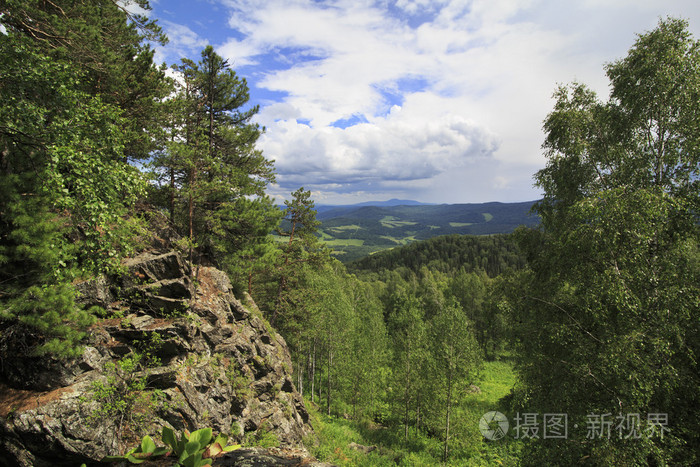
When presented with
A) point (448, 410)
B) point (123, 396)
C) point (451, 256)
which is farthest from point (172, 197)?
point (451, 256)

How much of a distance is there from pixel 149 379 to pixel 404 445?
21.5 m

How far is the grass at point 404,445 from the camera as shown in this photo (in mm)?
18047

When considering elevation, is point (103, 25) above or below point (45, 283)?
above

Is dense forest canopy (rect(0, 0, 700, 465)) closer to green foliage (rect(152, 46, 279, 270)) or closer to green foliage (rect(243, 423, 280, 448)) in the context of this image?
green foliage (rect(152, 46, 279, 270))

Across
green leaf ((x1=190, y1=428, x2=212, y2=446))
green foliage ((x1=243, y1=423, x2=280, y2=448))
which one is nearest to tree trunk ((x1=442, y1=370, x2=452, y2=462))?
green foliage ((x1=243, y1=423, x2=280, y2=448))

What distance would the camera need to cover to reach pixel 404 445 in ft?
74.4

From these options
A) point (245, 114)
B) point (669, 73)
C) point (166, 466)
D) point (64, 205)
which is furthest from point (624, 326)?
point (245, 114)

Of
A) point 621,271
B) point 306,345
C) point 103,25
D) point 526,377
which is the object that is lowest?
point 306,345

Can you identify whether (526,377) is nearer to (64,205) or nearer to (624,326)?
(624,326)

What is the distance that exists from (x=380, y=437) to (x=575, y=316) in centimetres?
2088

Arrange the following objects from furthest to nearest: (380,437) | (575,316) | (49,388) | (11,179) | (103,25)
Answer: (380,437) → (103,25) → (575,316) → (49,388) → (11,179)

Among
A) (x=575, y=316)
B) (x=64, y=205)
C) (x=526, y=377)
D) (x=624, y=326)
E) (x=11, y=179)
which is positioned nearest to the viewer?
(x=64, y=205)

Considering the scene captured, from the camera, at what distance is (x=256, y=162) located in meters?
19.3

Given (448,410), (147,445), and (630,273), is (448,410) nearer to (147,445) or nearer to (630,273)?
(630,273)
